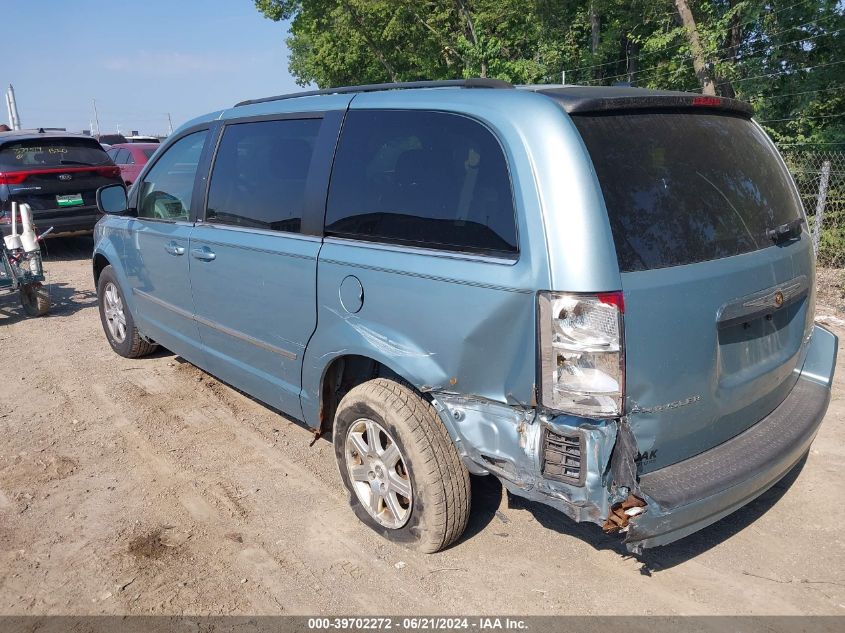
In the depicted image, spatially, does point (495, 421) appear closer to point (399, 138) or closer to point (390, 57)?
point (399, 138)

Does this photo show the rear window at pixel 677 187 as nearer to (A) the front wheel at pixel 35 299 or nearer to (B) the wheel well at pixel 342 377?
(B) the wheel well at pixel 342 377

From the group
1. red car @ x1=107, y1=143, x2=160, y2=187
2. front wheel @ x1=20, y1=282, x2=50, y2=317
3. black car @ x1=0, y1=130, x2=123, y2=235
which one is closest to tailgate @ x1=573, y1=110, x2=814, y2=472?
front wheel @ x1=20, y1=282, x2=50, y2=317

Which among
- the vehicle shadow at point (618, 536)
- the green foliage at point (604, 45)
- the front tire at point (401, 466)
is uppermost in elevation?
the green foliage at point (604, 45)

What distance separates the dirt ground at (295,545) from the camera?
2.79 metres

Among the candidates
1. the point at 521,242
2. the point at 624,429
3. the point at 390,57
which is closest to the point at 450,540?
the point at 624,429

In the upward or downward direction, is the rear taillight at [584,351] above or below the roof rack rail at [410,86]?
below

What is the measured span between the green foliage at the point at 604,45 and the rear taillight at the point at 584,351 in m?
10.4

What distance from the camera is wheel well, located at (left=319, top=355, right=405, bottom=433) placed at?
10.6 ft

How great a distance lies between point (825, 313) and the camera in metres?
6.71

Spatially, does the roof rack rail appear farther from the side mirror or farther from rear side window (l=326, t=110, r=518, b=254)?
the side mirror

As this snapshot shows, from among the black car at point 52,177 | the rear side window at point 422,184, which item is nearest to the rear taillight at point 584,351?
the rear side window at point 422,184

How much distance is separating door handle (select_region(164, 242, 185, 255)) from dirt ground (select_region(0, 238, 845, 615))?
44.8 inches

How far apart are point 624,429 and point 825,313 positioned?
18.0ft

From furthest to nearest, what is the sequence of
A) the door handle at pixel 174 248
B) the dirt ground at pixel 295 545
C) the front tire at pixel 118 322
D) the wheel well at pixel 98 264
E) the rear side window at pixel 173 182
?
the wheel well at pixel 98 264, the front tire at pixel 118 322, the rear side window at pixel 173 182, the door handle at pixel 174 248, the dirt ground at pixel 295 545
